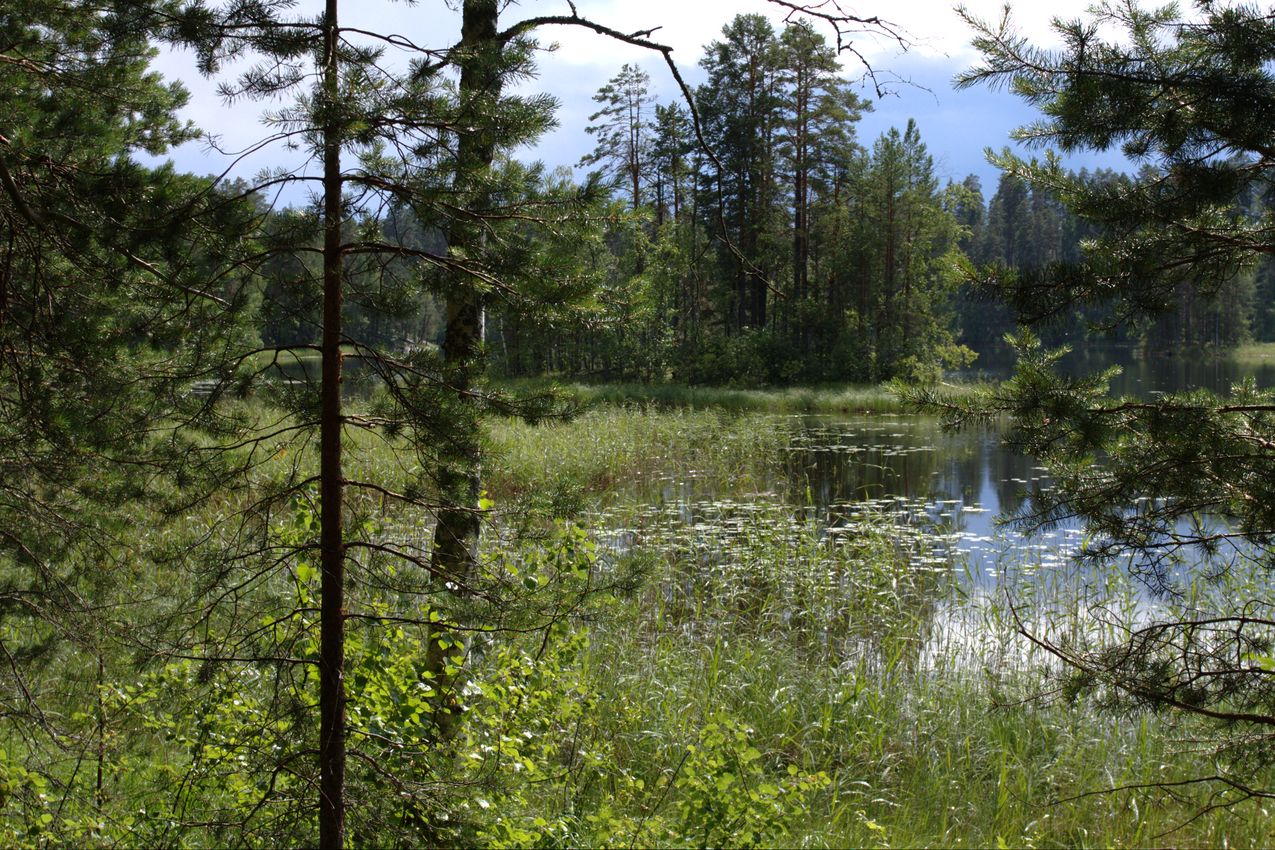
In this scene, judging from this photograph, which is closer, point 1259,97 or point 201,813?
point 1259,97

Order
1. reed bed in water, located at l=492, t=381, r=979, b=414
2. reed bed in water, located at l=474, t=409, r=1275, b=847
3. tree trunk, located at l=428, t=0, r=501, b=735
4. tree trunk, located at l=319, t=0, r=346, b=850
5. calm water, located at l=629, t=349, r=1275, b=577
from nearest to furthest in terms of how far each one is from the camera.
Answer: tree trunk, located at l=319, t=0, r=346, b=850
tree trunk, located at l=428, t=0, r=501, b=735
reed bed in water, located at l=474, t=409, r=1275, b=847
calm water, located at l=629, t=349, r=1275, b=577
reed bed in water, located at l=492, t=381, r=979, b=414

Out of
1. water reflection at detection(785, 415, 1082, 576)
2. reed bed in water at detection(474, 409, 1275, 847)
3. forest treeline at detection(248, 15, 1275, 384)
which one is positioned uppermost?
forest treeline at detection(248, 15, 1275, 384)

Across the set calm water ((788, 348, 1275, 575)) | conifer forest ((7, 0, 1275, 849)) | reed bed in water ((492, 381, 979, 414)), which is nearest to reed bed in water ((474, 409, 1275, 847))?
conifer forest ((7, 0, 1275, 849))

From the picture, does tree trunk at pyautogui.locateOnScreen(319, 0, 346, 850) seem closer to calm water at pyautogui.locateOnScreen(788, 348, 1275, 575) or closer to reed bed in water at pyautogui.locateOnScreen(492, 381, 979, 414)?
calm water at pyautogui.locateOnScreen(788, 348, 1275, 575)

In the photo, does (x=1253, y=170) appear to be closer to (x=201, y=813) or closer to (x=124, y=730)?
(x=201, y=813)

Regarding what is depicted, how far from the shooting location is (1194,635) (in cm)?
301

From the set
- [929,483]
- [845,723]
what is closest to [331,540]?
[845,723]

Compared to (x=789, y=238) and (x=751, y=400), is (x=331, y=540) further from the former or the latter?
(x=789, y=238)

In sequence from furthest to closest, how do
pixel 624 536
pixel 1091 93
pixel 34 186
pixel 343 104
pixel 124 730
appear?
1. pixel 624 536
2. pixel 124 730
3. pixel 34 186
4. pixel 1091 93
5. pixel 343 104

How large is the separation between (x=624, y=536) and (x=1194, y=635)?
21.9ft

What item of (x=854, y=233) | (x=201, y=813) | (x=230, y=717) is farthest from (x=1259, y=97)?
(x=854, y=233)

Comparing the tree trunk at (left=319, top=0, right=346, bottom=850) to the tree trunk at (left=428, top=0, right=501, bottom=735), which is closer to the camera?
the tree trunk at (left=319, top=0, right=346, bottom=850)

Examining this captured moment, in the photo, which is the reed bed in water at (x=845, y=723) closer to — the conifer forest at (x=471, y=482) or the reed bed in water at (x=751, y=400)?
the conifer forest at (x=471, y=482)

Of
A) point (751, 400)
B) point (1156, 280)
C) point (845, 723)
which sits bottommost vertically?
point (845, 723)
